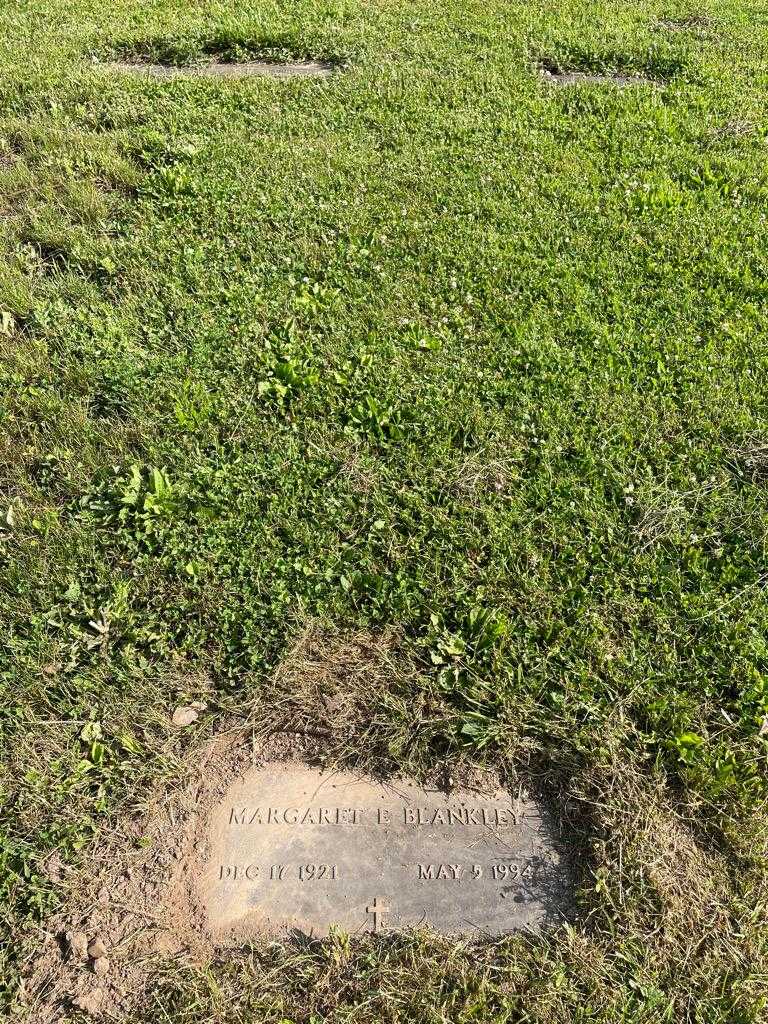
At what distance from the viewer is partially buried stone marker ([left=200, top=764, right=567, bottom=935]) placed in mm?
2455

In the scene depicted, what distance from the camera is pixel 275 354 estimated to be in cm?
400

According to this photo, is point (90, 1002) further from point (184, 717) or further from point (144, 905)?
point (184, 717)

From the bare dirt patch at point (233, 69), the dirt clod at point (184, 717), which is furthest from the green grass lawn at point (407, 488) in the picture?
the bare dirt patch at point (233, 69)

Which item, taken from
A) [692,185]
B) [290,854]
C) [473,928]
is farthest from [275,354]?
[692,185]

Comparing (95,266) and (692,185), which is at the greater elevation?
(692,185)

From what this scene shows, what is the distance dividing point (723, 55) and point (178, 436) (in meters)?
6.42

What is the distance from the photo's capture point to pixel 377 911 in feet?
8.05

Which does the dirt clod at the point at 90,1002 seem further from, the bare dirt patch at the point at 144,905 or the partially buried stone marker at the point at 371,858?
the partially buried stone marker at the point at 371,858

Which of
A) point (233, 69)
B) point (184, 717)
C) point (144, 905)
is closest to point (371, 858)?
point (144, 905)

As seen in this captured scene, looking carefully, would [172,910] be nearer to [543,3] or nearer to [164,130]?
[164,130]

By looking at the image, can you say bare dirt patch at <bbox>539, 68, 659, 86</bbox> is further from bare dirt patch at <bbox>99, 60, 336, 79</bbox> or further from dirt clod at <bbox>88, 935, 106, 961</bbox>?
dirt clod at <bbox>88, 935, 106, 961</bbox>

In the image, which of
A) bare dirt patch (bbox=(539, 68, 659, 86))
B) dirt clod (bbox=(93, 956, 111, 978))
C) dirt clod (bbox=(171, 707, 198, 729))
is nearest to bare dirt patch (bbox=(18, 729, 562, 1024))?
dirt clod (bbox=(93, 956, 111, 978))

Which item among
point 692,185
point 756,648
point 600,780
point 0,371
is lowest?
point 600,780

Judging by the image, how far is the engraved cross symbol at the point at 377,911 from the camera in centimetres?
242
